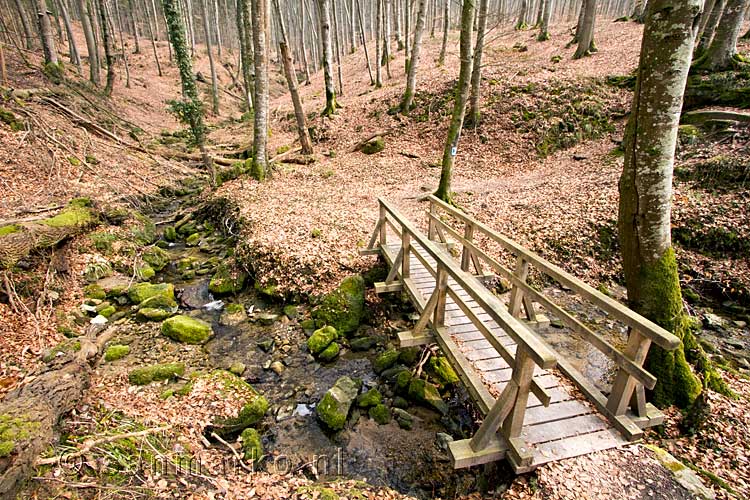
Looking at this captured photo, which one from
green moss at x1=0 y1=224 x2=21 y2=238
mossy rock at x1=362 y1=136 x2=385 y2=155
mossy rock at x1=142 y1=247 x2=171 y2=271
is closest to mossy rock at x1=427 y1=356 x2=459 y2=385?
mossy rock at x1=142 y1=247 x2=171 y2=271

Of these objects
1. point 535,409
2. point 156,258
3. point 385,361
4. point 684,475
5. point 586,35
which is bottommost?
point 385,361

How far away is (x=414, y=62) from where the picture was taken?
16672 mm

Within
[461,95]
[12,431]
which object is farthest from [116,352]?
Result: [461,95]

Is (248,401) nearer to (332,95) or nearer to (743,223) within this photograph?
(743,223)

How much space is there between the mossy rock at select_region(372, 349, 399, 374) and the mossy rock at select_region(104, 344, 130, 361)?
14.3 feet

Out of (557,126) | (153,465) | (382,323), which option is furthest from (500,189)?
(153,465)

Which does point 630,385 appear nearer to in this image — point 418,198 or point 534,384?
point 534,384

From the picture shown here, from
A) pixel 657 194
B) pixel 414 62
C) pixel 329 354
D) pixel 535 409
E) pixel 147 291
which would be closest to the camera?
pixel 535 409

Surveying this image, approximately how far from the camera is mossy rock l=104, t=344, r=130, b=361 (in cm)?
619

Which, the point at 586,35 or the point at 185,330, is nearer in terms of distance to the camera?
the point at 185,330

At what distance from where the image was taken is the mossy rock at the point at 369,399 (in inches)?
231

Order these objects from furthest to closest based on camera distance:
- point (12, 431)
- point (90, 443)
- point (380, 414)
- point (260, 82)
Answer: point (260, 82) < point (380, 414) < point (90, 443) < point (12, 431)

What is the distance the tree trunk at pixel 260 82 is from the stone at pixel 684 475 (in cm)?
1284

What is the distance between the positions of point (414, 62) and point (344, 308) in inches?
529
